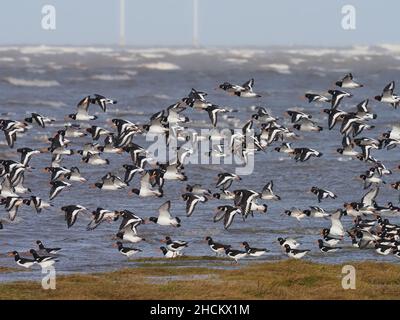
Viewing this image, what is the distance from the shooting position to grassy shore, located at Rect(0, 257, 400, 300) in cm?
2300

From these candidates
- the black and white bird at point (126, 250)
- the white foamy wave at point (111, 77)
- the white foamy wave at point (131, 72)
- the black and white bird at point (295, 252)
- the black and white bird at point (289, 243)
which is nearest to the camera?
the black and white bird at point (295, 252)

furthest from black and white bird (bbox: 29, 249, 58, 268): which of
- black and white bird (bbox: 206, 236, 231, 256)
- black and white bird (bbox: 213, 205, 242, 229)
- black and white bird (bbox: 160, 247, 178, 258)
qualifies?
black and white bird (bbox: 213, 205, 242, 229)

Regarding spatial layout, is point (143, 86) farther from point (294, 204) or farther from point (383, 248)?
point (383, 248)

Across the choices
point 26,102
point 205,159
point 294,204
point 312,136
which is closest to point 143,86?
point 26,102

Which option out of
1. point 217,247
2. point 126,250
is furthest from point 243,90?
point 126,250

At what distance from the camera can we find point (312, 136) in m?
54.7

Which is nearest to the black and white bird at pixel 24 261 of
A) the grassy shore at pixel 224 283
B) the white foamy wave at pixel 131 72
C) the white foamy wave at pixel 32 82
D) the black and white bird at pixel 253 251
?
the grassy shore at pixel 224 283

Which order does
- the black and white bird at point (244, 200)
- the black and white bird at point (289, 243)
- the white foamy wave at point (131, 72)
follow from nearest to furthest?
1. the black and white bird at point (289, 243)
2. the black and white bird at point (244, 200)
3. the white foamy wave at point (131, 72)

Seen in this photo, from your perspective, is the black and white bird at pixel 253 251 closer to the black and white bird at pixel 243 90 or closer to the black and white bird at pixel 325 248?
the black and white bird at pixel 325 248

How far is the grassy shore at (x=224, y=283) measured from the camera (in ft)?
75.5

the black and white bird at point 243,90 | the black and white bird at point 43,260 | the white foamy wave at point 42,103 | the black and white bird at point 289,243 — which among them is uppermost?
the black and white bird at point 243,90

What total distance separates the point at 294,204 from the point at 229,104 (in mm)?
37903

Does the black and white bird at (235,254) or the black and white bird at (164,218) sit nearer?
the black and white bird at (235,254)

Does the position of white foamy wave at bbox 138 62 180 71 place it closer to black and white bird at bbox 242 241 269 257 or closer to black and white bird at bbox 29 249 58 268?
black and white bird at bbox 242 241 269 257
